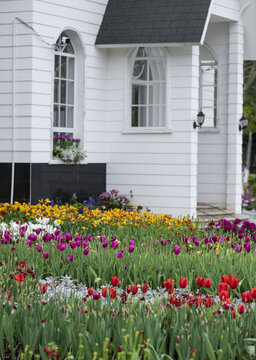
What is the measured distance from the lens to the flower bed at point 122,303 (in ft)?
12.8

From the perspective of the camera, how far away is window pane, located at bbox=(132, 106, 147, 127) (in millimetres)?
13484

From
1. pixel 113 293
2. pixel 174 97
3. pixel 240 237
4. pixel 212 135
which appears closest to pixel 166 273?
pixel 113 293

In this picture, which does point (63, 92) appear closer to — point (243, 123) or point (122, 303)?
point (243, 123)

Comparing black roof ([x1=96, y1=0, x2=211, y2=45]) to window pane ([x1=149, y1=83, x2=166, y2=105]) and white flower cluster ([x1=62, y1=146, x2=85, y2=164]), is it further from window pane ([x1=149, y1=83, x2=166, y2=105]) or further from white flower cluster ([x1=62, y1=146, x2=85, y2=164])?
white flower cluster ([x1=62, y1=146, x2=85, y2=164])

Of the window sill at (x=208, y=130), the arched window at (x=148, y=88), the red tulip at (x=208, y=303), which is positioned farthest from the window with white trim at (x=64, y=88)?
the red tulip at (x=208, y=303)

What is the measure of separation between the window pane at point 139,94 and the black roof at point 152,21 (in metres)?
1.02

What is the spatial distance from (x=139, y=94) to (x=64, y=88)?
4.85ft

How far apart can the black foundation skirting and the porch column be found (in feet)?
9.73

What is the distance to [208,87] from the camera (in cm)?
1491

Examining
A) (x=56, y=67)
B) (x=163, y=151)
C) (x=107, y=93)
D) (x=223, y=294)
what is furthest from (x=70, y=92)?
(x=223, y=294)

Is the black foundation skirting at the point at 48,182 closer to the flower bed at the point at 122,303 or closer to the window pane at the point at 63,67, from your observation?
the window pane at the point at 63,67

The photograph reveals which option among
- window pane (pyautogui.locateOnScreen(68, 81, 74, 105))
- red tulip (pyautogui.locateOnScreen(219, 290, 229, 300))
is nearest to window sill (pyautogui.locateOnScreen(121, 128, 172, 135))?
window pane (pyautogui.locateOnScreen(68, 81, 74, 105))

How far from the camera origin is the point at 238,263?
19.8 ft

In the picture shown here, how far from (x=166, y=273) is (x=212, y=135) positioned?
9.07 metres
